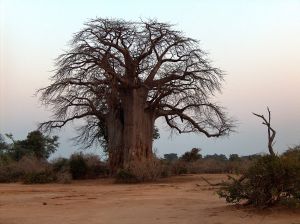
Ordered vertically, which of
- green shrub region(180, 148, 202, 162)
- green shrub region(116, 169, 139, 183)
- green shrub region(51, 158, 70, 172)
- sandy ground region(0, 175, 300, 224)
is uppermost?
green shrub region(180, 148, 202, 162)

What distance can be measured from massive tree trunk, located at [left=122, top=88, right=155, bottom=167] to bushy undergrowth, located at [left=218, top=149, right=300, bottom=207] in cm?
1684

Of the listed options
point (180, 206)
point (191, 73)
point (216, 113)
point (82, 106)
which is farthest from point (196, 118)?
point (180, 206)

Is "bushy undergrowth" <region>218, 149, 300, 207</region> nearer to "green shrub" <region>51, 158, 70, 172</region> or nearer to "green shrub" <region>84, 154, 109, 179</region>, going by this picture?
"green shrub" <region>51, 158, 70, 172</region>

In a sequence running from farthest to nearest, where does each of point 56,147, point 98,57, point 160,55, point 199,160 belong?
1. point 56,147
2. point 199,160
3. point 160,55
4. point 98,57

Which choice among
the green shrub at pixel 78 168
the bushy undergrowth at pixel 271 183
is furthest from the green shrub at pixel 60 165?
the bushy undergrowth at pixel 271 183

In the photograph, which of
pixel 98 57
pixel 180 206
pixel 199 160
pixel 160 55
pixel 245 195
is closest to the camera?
pixel 245 195

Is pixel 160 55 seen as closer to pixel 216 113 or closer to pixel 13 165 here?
pixel 216 113

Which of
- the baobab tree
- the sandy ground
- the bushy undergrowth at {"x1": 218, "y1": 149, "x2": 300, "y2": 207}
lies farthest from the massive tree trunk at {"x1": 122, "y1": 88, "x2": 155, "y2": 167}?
the bushy undergrowth at {"x1": 218, "y1": 149, "x2": 300, "y2": 207}

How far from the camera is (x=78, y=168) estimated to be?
3133 cm

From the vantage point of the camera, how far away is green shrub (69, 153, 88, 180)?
1228 inches

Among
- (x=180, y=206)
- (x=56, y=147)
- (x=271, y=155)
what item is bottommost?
(x=180, y=206)

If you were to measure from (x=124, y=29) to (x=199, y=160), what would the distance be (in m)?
15.1

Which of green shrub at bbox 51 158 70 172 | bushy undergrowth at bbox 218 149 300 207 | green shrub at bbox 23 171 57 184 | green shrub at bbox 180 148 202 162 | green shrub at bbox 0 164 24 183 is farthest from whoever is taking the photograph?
green shrub at bbox 180 148 202 162

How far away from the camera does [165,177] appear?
2889cm
